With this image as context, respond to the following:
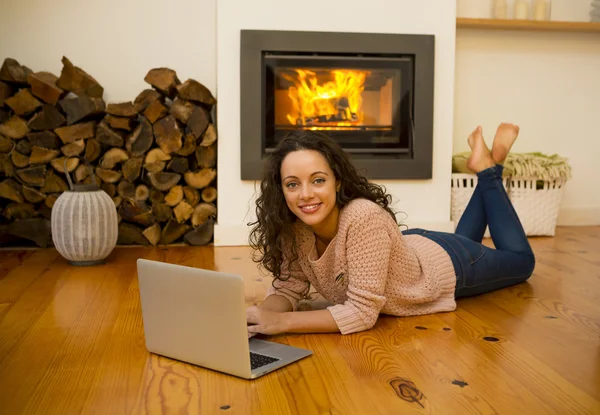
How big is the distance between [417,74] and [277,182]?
1.87 m

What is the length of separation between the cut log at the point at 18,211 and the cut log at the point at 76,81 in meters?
0.60

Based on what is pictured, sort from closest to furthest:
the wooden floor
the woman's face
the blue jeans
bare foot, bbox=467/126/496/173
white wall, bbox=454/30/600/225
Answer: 1. the wooden floor
2. the woman's face
3. the blue jeans
4. bare foot, bbox=467/126/496/173
5. white wall, bbox=454/30/600/225

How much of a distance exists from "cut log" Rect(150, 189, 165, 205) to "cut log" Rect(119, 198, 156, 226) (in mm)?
46

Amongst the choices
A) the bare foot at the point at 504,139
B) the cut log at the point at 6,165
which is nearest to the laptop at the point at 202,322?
the bare foot at the point at 504,139

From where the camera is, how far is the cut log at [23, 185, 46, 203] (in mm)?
3393

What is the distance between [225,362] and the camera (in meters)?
1.60

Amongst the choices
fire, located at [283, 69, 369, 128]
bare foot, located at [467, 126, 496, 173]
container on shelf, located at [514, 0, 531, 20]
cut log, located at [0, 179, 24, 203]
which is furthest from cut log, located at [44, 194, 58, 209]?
container on shelf, located at [514, 0, 531, 20]

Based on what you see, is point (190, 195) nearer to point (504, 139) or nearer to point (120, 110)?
point (120, 110)

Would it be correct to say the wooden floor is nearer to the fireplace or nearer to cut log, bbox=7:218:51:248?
cut log, bbox=7:218:51:248

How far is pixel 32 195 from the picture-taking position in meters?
3.40

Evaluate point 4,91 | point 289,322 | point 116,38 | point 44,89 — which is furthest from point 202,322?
point 116,38

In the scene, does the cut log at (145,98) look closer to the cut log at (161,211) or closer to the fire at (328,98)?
the cut log at (161,211)

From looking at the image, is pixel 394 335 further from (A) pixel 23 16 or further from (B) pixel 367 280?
(A) pixel 23 16

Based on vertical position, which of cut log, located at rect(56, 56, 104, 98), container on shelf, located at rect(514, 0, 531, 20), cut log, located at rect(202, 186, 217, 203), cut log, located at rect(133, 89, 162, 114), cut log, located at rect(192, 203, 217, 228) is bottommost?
cut log, located at rect(192, 203, 217, 228)
